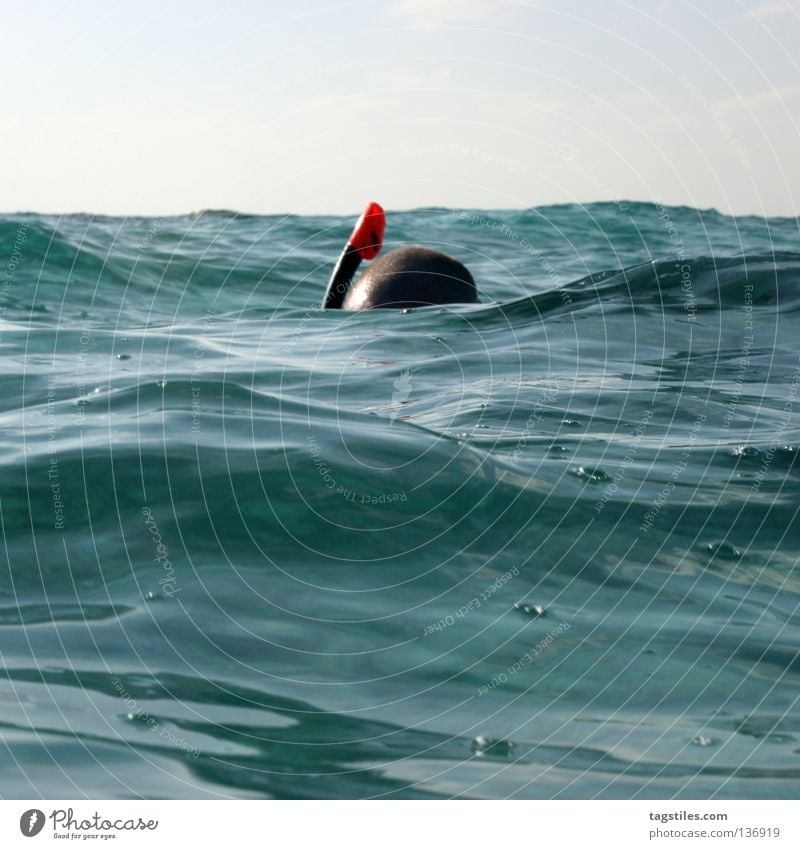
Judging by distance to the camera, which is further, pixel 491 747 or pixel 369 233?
pixel 369 233

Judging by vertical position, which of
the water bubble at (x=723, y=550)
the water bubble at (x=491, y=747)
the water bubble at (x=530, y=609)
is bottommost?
the water bubble at (x=491, y=747)

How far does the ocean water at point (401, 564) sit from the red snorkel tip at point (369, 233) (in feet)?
3.44

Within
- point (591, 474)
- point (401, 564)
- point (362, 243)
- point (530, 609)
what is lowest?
point (530, 609)

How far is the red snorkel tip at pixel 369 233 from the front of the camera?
925cm

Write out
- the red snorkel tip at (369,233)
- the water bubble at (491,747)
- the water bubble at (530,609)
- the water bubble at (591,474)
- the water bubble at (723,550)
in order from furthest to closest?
the red snorkel tip at (369,233)
the water bubble at (591,474)
the water bubble at (723,550)
the water bubble at (530,609)
the water bubble at (491,747)

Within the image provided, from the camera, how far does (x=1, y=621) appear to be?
12.3 ft

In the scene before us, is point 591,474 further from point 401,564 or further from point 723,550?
point 401,564

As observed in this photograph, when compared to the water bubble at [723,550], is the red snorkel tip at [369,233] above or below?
above

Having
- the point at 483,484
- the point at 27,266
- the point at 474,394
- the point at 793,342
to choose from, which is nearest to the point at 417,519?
the point at 483,484

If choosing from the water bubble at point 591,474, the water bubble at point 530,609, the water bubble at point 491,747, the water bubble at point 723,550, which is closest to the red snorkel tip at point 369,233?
the water bubble at point 591,474

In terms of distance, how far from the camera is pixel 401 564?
4.24 metres

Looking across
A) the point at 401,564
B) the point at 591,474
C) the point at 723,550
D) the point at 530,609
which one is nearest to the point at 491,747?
the point at 530,609

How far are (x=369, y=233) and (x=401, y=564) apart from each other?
5453mm

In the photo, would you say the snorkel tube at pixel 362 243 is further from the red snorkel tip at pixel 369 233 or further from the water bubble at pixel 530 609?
the water bubble at pixel 530 609
